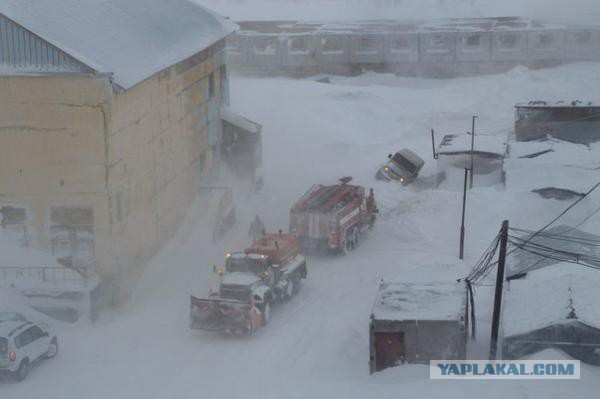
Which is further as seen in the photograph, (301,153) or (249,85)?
(249,85)

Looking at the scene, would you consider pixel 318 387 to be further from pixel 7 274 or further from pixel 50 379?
pixel 7 274

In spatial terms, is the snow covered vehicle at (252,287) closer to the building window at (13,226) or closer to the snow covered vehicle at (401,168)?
the building window at (13,226)

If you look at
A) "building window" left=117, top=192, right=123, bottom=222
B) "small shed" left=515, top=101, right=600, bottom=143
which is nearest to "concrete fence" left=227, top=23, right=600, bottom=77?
"small shed" left=515, top=101, right=600, bottom=143

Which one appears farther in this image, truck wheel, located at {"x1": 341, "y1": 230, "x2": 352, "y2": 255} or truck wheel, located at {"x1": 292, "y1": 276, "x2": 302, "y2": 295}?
truck wheel, located at {"x1": 341, "y1": 230, "x2": 352, "y2": 255}

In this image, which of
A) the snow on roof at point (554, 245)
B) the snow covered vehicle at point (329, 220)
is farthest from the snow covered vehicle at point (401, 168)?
the snow on roof at point (554, 245)

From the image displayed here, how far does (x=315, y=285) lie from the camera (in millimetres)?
26078

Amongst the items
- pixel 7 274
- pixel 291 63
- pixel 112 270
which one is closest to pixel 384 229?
pixel 112 270

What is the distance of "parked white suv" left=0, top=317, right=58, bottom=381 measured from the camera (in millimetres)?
19266

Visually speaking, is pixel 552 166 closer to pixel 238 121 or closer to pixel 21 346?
pixel 238 121

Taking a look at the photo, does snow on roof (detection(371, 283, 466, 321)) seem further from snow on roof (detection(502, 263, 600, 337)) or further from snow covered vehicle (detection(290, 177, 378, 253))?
snow covered vehicle (detection(290, 177, 378, 253))

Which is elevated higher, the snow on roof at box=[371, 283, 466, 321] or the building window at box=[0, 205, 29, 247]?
the building window at box=[0, 205, 29, 247]

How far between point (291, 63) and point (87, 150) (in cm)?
3644

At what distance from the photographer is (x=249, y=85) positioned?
51844mm

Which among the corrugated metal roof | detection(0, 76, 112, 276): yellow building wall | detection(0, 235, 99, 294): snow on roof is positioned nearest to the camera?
the corrugated metal roof
